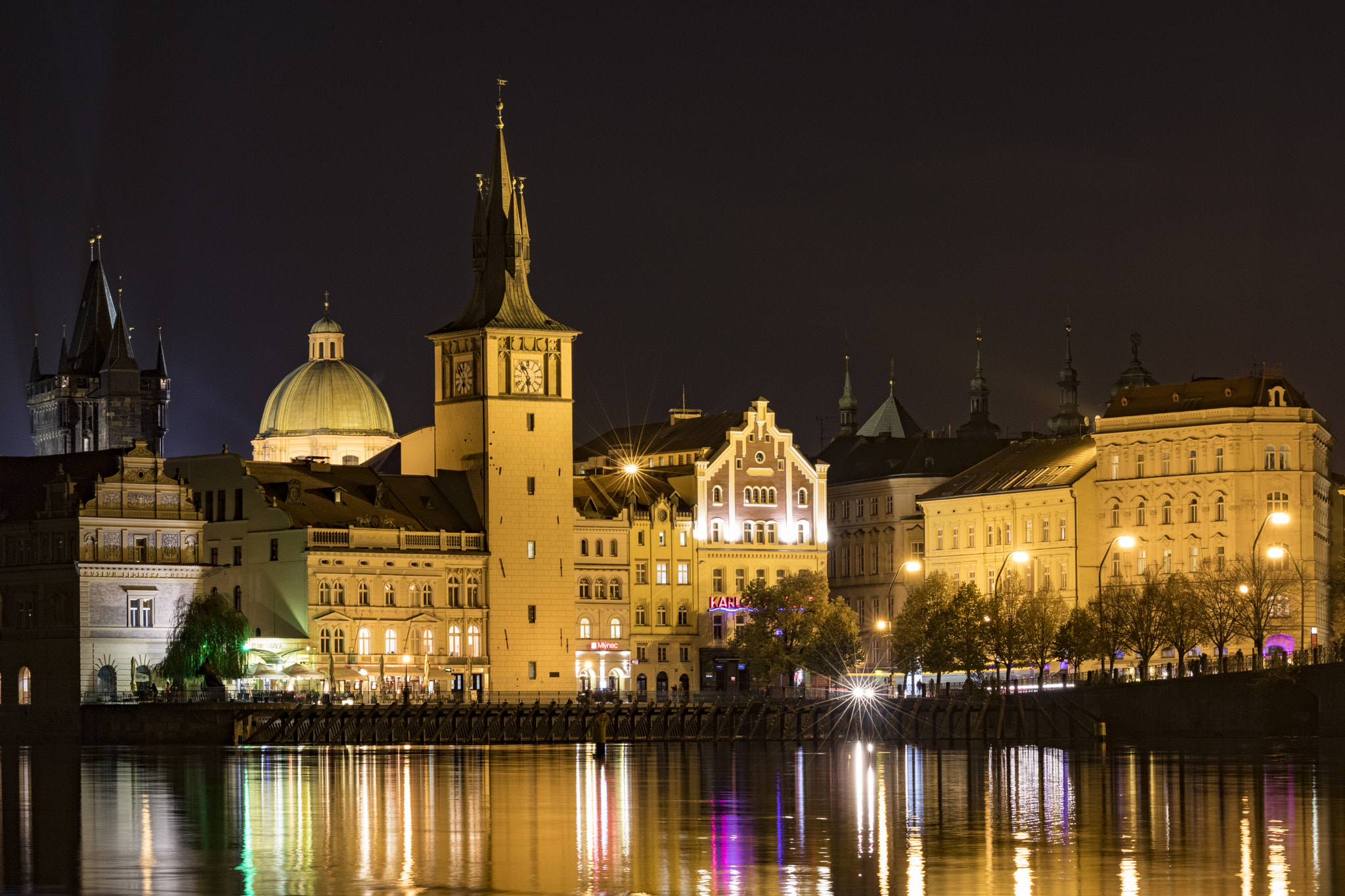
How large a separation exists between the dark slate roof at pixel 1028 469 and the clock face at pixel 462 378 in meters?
33.2

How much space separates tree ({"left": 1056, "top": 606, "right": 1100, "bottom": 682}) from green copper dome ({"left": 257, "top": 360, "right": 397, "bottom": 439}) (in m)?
69.2

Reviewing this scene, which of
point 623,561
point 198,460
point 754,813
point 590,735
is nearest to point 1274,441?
point 623,561

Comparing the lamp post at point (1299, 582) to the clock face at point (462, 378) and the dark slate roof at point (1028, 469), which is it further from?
the clock face at point (462, 378)

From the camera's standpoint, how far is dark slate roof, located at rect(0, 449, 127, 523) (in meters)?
140

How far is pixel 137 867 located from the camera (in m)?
46.2

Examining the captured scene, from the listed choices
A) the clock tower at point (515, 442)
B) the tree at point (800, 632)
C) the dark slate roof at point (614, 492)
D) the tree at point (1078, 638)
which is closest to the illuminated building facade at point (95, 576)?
the clock tower at point (515, 442)

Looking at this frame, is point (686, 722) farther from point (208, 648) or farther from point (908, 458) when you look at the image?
point (908, 458)

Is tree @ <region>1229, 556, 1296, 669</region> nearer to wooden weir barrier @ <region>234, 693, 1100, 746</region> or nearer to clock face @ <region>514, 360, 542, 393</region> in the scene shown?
wooden weir barrier @ <region>234, 693, 1100, 746</region>

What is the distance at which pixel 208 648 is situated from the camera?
12688 cm

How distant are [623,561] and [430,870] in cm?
11379

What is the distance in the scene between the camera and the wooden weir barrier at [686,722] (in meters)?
117

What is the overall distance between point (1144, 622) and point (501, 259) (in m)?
44.3

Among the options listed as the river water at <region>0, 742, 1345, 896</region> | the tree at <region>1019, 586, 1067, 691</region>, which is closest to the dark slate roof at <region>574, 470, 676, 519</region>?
the tree at <region>1019, 586, 1067, 691</region>

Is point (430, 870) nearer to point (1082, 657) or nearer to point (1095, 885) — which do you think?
point (1095, 885)
